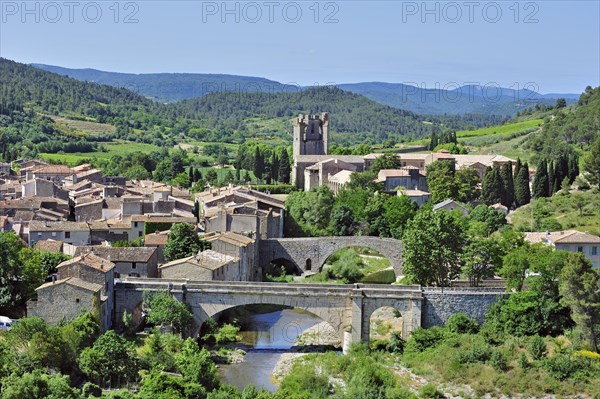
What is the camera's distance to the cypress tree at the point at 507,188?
68.9 metres

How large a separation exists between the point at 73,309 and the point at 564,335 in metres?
20.3

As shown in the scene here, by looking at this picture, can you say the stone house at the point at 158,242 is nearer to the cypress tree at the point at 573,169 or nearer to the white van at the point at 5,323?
the white van at the point at 5,323

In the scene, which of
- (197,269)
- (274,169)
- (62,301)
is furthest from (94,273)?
(274,169)

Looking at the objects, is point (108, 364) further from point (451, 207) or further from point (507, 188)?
point (507, 188)

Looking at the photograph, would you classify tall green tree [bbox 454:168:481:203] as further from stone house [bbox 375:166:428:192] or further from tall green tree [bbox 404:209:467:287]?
tall green tree [bbox 404:209:467:287]

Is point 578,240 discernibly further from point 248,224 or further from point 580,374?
point 248,224

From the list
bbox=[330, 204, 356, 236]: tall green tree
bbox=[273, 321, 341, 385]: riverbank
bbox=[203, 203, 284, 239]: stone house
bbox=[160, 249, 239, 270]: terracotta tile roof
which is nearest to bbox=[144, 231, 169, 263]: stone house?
bbox=[160, 249, 239, 270]: terracotta tile roof

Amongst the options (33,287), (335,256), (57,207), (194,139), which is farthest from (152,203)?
(194,139)

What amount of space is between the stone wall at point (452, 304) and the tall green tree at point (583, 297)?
347 cm

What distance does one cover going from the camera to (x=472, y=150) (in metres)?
105

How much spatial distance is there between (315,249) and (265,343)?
14669mm

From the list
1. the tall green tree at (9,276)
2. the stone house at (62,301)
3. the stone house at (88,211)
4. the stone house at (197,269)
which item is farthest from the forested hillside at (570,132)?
the stone house at (62,301)

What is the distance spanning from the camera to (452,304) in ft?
133

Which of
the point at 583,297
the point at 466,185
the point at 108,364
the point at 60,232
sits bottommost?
the point at 108,364
